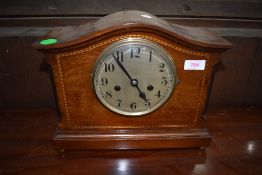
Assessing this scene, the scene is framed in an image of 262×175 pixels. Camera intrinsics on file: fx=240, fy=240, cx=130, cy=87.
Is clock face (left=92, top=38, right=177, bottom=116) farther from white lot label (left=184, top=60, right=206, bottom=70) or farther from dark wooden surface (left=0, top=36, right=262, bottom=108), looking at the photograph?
dark wooden surface (left=0, top=36, right=262, bottom=108)

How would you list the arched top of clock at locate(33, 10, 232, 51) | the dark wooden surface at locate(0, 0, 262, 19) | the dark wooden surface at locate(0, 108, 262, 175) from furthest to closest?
the dark wooden surface at locate(0, 0, 262, 19) → the dark wooden surface at locate(0, 108, 262, 175) → the arched top of clock at locate(33, 10, 232, 51)

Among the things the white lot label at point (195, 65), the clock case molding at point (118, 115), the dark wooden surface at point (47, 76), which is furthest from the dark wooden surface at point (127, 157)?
the white lot label at point (195, 65)

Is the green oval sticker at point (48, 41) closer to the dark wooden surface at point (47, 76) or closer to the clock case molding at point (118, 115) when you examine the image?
the clock case molding at point (118, 115)

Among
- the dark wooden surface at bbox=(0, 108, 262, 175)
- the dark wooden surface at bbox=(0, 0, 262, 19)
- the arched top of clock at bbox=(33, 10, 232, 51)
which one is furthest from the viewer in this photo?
the dark wooden surface at bbox=(0, 0, 262, 19)

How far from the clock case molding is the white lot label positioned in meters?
0.01

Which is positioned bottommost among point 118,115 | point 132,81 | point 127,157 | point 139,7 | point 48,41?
point 127,157

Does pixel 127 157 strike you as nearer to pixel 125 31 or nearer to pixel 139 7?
pixel 125 31

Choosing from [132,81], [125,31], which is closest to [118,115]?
[132,81]

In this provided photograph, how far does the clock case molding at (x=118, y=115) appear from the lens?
29.2 inches

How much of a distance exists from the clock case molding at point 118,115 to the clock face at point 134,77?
23 mm

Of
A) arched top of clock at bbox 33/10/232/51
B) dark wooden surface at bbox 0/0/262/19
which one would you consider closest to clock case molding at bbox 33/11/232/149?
arched top of clock at bbox 33/10/232/51

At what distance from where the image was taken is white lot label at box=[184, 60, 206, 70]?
801 mm

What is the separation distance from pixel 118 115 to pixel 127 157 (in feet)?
0.56

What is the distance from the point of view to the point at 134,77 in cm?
80
